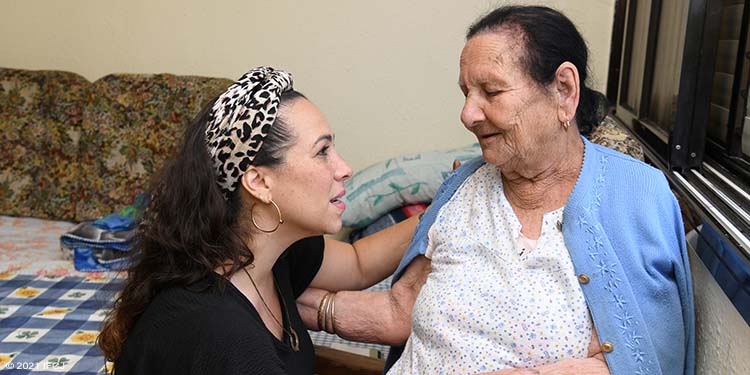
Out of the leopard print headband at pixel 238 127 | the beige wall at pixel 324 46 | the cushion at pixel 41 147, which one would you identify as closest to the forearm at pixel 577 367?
the leopard print headband at pixel 238 127

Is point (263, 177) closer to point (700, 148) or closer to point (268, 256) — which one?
point (268, 256)

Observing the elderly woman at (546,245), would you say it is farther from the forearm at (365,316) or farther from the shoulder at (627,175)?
the forearm at (365,316)

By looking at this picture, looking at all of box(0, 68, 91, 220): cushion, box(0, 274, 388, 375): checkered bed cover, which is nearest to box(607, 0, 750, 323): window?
box(0, 274, 388, 375): checkered bed cover

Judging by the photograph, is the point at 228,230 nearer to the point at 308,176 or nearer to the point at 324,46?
the point at 308,176

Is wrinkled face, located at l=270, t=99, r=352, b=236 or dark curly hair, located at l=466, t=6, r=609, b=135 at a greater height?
dark curly hair, located at l=466, t=6, r=609, b=135

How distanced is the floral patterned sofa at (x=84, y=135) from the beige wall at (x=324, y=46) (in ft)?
0.76

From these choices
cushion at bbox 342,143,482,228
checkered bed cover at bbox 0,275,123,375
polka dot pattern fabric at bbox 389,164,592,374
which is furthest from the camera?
cushion at bbox 342,143,482,228

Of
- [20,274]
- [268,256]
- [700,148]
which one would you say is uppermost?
[700,148]

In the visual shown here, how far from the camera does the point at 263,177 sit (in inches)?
56.4

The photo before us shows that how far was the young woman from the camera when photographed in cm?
129

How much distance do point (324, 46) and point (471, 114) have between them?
2015 mm

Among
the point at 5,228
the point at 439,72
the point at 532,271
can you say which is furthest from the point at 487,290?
the point at 5,228

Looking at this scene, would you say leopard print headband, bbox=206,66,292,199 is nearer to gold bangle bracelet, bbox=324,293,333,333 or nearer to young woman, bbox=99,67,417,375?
young woman, bbox=99,67,417,375

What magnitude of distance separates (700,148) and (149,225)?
125 centimetres
